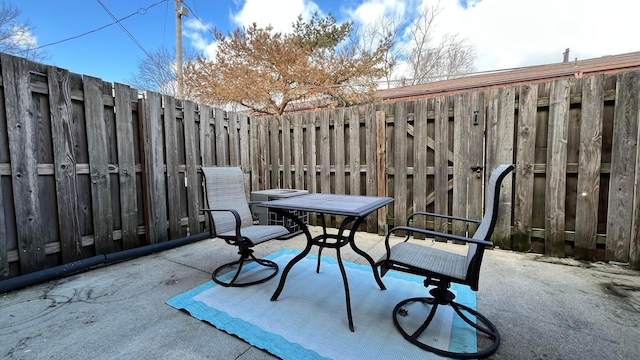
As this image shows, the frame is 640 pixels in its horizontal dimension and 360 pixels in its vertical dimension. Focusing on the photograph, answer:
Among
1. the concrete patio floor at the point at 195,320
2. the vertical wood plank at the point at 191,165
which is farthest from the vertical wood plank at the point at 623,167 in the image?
the vertical wood plank at the point at 191,165

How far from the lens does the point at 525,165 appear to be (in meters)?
3.02

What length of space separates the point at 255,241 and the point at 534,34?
12.6 m

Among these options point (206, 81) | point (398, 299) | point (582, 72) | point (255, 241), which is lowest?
point (398, 299)

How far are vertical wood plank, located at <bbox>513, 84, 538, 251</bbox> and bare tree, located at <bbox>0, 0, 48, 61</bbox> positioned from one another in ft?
42.2

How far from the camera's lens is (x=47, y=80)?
2.45 metres

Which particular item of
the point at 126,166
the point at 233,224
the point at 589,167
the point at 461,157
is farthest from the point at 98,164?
the point at 589,167

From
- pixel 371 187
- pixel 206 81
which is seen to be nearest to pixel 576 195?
pixel 371 187

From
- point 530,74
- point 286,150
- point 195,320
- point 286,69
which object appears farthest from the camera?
point 530,74

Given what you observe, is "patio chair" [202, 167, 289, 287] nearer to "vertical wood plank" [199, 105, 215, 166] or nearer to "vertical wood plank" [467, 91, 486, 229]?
"vertical wood plank" [199, 105, 215, 166]

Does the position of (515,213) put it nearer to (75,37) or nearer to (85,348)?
(85,348)

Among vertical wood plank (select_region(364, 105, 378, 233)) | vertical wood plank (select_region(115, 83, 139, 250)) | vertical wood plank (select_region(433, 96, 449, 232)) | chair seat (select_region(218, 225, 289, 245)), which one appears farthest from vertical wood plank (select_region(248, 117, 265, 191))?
vertical wood plank (select_region(433, 96, 449, 232))

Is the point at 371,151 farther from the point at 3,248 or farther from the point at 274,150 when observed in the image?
the point at 3,248

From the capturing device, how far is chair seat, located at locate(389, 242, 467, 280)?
1515mm

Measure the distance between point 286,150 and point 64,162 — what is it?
2900 millimetres
